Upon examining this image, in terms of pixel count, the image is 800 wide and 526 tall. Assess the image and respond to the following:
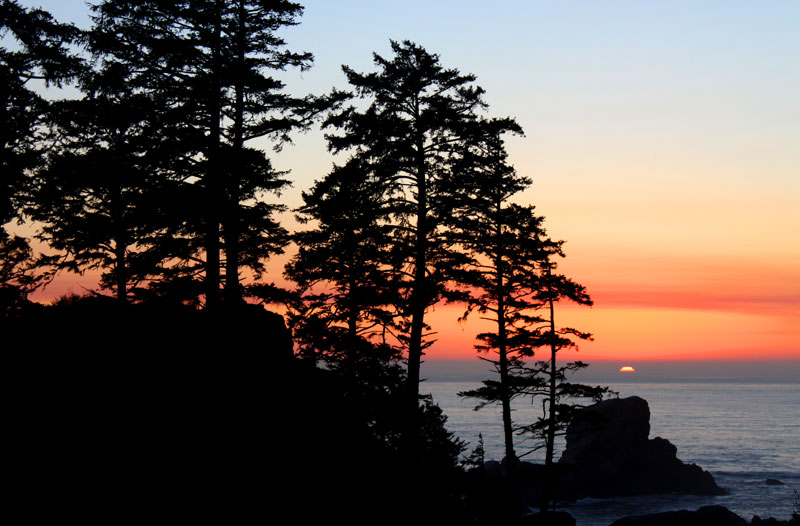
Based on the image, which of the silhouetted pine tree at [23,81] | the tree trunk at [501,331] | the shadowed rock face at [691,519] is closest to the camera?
the silhouetted pine tree at [23,81]

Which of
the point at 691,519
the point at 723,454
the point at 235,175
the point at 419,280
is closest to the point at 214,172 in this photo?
the point at 235,175

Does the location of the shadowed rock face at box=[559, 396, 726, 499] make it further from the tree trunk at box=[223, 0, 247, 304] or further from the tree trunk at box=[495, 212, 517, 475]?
the tree trunk at box=[223, 0, 247, 304]

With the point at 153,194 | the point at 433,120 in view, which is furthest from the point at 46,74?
the point at 433,120

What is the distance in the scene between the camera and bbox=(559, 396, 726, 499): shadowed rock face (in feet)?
215

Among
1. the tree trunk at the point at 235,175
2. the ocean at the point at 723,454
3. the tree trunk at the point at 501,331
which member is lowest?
the ocean at the point at 723,454

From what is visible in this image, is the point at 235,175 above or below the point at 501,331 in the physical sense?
above

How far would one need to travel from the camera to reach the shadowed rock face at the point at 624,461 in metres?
65.6

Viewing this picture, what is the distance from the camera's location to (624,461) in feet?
218

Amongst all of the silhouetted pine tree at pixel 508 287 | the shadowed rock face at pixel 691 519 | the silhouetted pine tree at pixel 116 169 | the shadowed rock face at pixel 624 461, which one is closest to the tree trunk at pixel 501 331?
the silhouetted pine tree at pixel 508 287

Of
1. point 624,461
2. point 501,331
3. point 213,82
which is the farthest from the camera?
point 624,461

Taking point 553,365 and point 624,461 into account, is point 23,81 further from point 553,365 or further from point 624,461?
point 624,461

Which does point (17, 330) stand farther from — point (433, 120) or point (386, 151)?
point (433, 120)

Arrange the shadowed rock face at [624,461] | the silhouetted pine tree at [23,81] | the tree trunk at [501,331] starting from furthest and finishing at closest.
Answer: the shadowed rock face at [624,461] → the tree trunk at [501,331] → the silhouetted pine tree at [23,81]

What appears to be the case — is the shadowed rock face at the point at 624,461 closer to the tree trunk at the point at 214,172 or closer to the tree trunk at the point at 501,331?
the tree trunk at the point at 501,331
